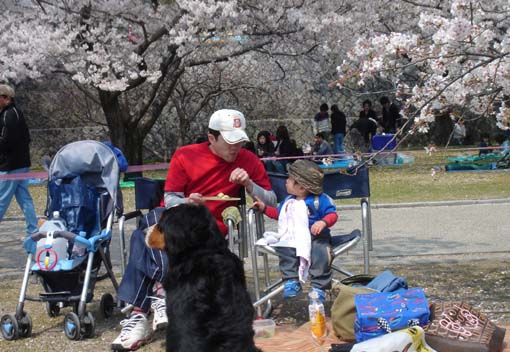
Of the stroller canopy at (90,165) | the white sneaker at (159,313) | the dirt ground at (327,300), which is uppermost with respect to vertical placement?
the stroller canopy at (90,165)

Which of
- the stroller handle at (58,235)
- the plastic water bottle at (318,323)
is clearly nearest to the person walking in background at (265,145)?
the stroller handle at (58,235)

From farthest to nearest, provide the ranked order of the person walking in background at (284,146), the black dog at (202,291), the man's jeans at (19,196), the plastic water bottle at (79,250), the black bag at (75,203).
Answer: the person walking in background at (284,146) → the man's jeans at (19,196) → the black bag at (75,203) → the plastic water bottle at (79,250) → the black dog at (202,291)

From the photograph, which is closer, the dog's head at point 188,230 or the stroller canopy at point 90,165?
the dog's head at point 188,230

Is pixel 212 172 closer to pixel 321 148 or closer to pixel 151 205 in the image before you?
pixel 151 205

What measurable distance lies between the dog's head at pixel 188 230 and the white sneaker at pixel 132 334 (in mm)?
1227

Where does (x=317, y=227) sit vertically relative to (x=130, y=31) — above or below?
below

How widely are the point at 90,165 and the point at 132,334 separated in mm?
1501

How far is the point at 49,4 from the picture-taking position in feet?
53.5

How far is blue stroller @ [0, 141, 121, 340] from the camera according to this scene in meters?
5.80

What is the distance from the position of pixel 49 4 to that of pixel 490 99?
11.6 meters

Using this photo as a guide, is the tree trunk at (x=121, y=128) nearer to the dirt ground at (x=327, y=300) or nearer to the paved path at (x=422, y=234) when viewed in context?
the paved path at (x=422, y=234)

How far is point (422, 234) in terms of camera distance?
9.94 metres

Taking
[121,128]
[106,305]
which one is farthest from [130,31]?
[106,305]

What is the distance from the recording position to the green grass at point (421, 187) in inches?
539
